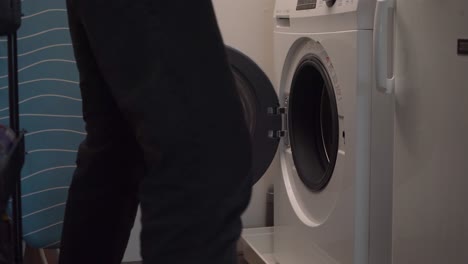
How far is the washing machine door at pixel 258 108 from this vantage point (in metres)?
1.71

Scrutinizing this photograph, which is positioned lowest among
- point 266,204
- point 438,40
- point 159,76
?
point 266,204

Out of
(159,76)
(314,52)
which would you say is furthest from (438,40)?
(159,76)

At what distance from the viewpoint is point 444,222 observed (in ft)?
4.15

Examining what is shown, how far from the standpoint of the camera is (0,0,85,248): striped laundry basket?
157cm

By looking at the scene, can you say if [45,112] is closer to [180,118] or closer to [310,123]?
[310,123]

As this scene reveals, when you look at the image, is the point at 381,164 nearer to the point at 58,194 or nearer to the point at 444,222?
the point at 444,222

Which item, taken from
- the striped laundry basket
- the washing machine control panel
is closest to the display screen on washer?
the washing machine control panel

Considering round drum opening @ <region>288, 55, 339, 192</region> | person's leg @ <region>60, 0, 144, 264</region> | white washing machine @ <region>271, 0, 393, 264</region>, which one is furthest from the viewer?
round drum opening @ <region>288, 55, 339, 192</region>

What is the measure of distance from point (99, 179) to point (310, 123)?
1.10 metres

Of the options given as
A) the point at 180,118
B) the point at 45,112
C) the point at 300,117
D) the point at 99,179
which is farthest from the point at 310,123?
the point at 180,118

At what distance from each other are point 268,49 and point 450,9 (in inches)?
46.7

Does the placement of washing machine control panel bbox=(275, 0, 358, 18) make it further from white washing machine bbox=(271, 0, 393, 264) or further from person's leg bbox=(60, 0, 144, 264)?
person's leg bbox=(60, 0, 144, 264)

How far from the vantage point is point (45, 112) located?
5.23 feet

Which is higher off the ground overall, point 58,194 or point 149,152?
point 149,152
